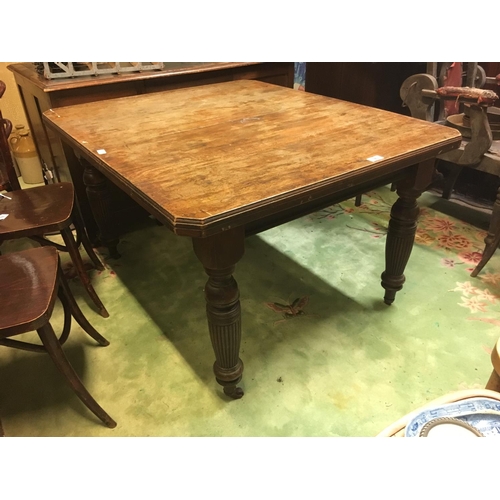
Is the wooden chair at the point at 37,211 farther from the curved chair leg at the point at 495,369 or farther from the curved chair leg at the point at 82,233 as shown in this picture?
the curved chair leg at the point at 495,369

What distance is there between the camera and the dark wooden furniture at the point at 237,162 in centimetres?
107

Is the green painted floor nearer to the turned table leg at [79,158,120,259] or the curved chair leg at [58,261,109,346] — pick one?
the curved chair leg at [58,261,109,346]

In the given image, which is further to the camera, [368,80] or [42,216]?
[368,80]

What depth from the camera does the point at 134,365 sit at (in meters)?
1.60

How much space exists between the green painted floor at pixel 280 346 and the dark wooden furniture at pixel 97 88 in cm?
32

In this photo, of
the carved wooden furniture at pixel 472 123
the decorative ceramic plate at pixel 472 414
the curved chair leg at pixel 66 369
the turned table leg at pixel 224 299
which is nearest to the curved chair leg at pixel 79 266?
the curved chair leg at pixel 66 369

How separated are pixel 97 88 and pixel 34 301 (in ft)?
4.16

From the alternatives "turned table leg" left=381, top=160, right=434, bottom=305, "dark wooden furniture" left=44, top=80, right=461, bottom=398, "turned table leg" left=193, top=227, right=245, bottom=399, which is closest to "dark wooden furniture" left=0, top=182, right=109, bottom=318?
"dark wooden furniture" left=44, top=80, right=461, bottom=398

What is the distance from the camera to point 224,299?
1.20m

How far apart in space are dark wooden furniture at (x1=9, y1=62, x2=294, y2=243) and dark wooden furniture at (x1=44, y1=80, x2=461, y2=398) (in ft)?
0.53

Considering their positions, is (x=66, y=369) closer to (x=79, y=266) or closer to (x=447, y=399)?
(x=79, y=266)

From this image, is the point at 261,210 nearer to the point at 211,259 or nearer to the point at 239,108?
the point at 211,259

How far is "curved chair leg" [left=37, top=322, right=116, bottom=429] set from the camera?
1.15m

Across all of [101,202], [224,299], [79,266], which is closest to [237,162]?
[224,299]
